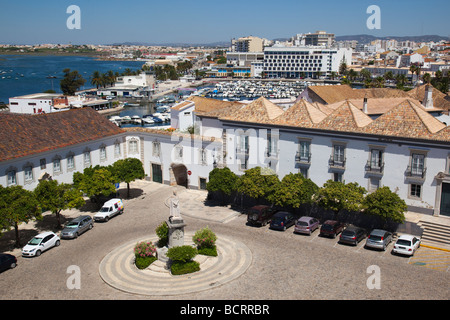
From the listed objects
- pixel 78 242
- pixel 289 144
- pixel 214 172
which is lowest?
pixel 78 242

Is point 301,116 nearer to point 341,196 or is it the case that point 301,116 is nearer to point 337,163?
point 337,163

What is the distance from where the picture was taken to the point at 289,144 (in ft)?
143

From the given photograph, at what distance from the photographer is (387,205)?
34781mm

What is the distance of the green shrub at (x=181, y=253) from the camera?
29.9 meters

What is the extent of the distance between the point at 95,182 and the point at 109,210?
3211 millimetres

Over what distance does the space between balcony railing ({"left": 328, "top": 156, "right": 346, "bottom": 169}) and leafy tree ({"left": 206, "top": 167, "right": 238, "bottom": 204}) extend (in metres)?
9.76

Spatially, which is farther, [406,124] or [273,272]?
[406,124]

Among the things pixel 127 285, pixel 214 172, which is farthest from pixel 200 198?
pixel 127 285

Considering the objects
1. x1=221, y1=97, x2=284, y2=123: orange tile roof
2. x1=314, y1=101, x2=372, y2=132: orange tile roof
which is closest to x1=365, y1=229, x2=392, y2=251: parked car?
x1=314, y1=101, x2=372, y2=132: orange tile roof

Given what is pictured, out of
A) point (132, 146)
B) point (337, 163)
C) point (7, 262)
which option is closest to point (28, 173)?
Result: point (7, 262)

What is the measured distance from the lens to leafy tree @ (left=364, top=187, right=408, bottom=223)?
34.5 meters

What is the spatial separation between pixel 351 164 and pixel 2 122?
114ft

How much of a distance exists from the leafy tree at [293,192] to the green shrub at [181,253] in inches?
467
